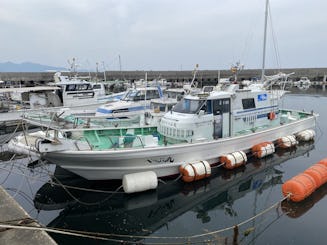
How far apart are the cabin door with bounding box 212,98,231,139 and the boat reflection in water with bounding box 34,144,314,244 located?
1.61 metres

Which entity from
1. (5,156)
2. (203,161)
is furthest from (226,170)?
(5,156)

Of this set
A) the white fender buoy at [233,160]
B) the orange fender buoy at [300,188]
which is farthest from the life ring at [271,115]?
the orange fender buoy at [300,188]

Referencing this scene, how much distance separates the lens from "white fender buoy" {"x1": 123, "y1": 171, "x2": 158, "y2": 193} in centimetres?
861

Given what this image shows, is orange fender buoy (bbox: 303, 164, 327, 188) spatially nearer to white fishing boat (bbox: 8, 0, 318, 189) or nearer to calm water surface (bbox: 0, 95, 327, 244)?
calm water surface (bbox: 0, 95, 327, 244)

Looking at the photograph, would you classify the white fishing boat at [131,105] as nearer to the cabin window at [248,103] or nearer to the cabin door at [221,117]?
the cabin door at [221,117]

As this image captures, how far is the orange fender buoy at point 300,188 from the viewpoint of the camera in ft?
26.8

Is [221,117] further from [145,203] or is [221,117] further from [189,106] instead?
[145,203]

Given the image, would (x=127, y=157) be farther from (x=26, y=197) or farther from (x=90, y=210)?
(x=26, y=197)

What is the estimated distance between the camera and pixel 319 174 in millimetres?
9031

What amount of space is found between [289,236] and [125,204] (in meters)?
5.01

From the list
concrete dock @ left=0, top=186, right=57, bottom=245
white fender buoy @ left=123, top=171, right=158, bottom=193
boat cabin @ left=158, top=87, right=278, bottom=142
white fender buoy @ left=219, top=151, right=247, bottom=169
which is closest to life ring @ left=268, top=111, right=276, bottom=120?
boat cabin @ left=158, top=87, right=278, bottom=142

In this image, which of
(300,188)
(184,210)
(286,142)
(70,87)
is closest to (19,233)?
(184,210)

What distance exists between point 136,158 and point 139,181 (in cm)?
78

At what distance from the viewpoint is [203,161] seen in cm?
995
